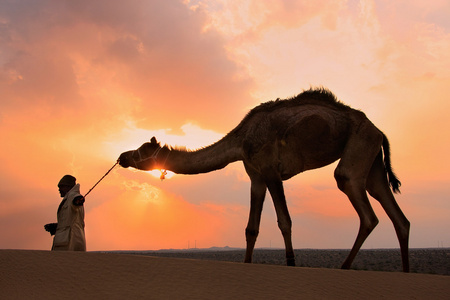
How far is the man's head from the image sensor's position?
9938mm

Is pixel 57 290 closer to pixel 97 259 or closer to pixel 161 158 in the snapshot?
pixel 97 259

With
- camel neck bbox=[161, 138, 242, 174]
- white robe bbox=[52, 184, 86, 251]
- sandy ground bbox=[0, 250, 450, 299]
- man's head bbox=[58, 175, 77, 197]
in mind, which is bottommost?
sandy ground bbox=[0, 250, 450, 299]

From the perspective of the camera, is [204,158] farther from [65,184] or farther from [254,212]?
[65,184]

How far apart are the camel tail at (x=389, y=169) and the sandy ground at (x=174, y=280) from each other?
3662mm

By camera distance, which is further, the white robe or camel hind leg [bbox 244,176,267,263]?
camel hind leg [bbox 244,176,267,263]

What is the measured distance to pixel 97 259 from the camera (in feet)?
21.8

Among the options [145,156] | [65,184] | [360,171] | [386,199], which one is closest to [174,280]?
[65,184]

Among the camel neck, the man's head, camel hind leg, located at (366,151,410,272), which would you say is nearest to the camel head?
the camel neck

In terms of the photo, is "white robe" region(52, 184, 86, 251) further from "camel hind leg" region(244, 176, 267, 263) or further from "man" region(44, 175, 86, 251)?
"camel hind leg" region(244, 176, 267, 263)

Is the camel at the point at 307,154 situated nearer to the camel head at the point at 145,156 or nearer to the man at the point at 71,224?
the camel head at the point at 145,156

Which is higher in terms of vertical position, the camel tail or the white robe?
the camel tail

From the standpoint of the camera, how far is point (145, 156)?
1178 cm

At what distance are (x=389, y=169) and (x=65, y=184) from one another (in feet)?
24.3

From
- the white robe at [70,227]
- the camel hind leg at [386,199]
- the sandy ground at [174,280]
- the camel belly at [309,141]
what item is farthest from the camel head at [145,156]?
the camel hind leg at [386,199]
